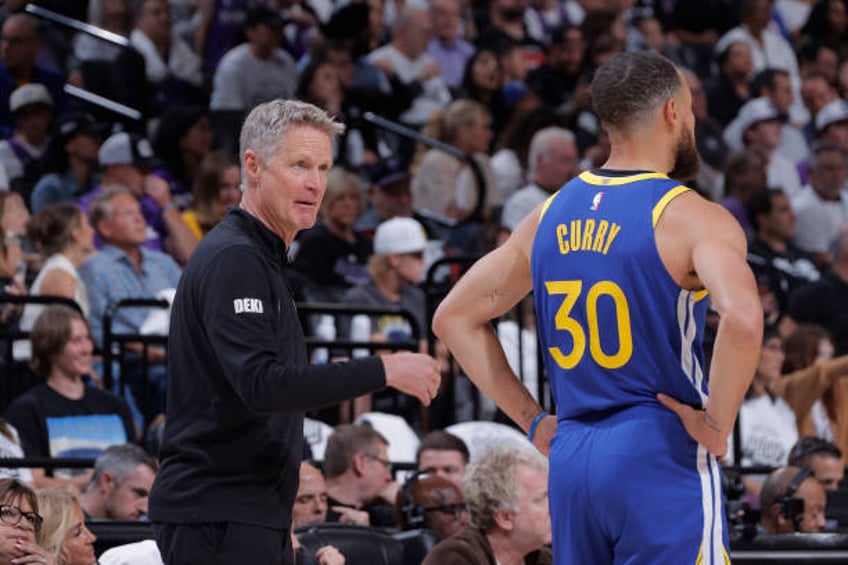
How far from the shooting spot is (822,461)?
Result: 8.78m

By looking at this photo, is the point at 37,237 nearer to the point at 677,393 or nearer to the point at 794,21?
the point at 677,393

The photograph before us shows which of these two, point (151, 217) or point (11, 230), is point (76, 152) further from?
point (11, 230)

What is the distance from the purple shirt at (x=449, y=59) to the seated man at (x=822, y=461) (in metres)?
7.77

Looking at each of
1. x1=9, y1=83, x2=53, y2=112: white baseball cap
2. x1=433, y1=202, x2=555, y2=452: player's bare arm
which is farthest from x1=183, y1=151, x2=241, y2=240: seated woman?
x1=433, y1=202, x2=555, y2=452: player's bare arm

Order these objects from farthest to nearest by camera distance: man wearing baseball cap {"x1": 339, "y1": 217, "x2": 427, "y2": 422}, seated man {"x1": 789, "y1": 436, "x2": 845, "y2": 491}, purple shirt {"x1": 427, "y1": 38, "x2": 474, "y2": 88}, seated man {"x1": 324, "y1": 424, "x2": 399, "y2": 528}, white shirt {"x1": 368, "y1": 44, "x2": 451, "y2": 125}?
purple shirt {"x1": 427, "y1": 38, "x2": 474, "y2": 88}
white shirt {"x1": 368, "y1": 44, "x2": 451, "y2": 125}
man wearing baseball cap {"x1": 339, "y1": 217, "x2": 427, "y2": 422}
seated man {"x1": 789, "y1": 436, "x2": 845, "y2": 491}
seated man {"x1": 324, "y1": 424, "x2": 399, "y2": 528}

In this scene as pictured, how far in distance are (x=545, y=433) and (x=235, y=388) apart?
0.98m

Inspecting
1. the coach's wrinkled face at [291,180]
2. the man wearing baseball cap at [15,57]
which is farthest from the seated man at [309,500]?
the man wearing baseball cap at [15,57]

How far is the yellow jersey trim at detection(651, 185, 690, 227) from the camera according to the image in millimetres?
4184

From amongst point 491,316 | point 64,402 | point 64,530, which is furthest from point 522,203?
point 491,316

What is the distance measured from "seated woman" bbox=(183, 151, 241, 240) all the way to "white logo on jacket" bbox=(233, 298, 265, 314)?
23.0ft

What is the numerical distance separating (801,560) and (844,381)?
3.70 metres

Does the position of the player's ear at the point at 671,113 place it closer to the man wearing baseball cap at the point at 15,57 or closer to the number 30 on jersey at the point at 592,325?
the number 30 on jersey at the point at 592,325

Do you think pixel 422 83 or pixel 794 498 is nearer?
pixel 794 498

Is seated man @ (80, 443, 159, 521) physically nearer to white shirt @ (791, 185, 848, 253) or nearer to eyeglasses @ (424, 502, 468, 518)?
eyeglasses @ (424, 502, 468, 518)
